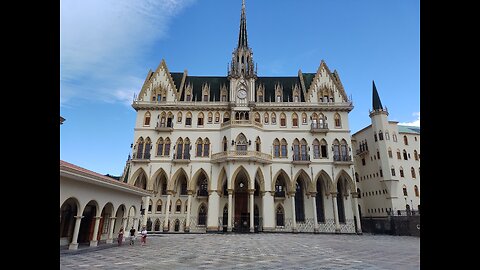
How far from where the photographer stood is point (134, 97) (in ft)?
121

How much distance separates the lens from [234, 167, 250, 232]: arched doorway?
33.8 metres

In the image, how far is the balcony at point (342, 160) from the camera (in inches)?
1350

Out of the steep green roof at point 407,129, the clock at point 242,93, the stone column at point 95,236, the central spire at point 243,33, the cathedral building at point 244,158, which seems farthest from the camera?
the central spire at point 243,33

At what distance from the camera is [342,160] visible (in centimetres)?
3491

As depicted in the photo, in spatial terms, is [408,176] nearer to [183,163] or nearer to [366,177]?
[366,177]

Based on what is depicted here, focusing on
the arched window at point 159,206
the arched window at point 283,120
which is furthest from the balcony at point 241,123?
the arched window at point 159,206

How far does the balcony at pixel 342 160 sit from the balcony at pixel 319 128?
3.92 m

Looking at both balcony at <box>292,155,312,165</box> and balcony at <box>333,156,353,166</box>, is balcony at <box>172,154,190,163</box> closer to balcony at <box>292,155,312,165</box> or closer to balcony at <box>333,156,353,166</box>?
balcony at <box>292,155,312,165</box>

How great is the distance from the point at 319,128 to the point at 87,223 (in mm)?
28701

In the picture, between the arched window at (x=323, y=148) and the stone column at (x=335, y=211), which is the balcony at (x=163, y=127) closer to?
the arched window at (x=323, y=148)

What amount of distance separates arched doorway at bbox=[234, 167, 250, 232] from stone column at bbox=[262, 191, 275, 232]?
8.44 feet

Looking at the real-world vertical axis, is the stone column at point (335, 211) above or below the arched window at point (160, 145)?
below

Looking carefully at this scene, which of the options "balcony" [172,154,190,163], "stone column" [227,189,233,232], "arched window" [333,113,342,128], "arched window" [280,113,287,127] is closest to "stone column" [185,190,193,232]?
"balcony" [172,154,190,163]
